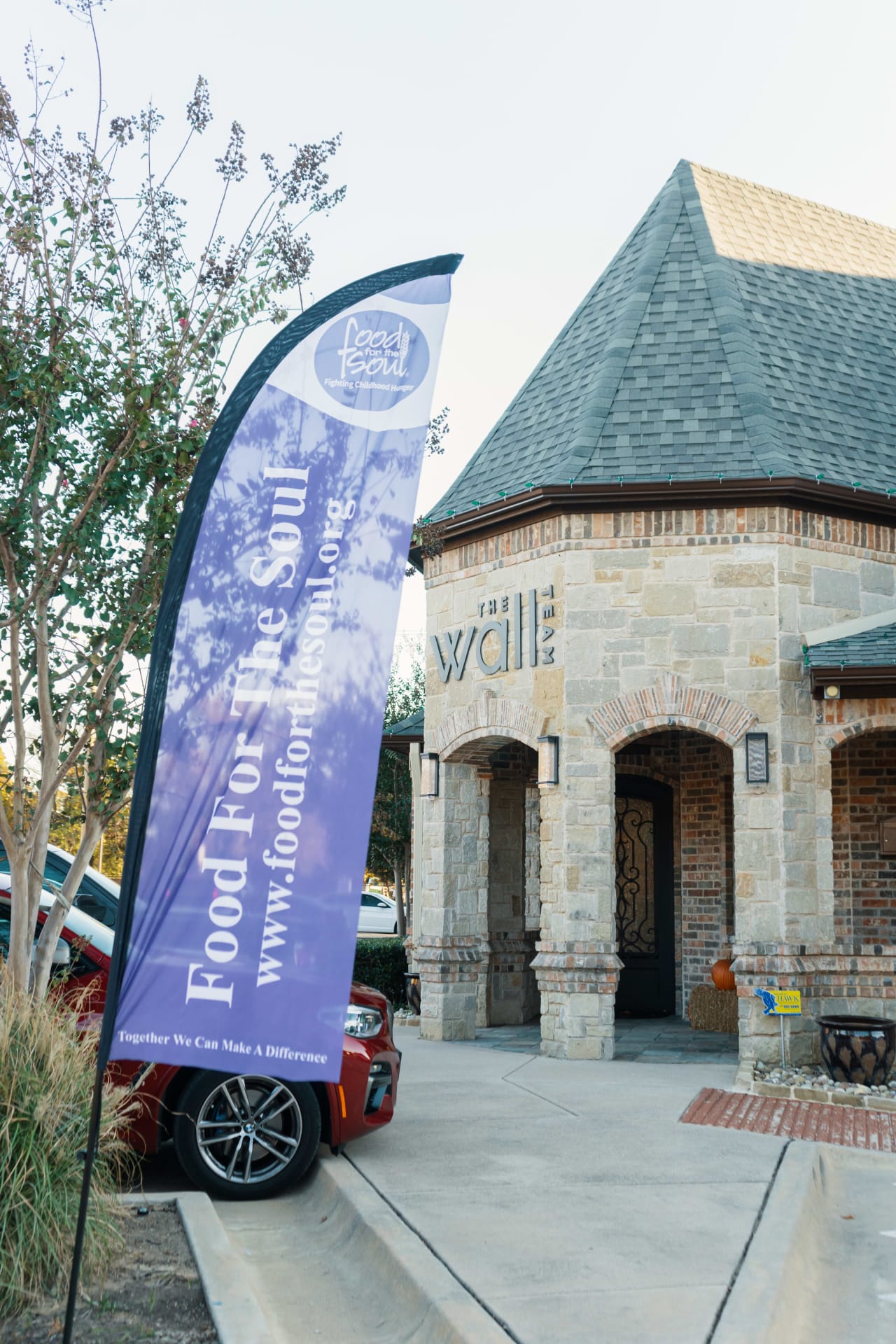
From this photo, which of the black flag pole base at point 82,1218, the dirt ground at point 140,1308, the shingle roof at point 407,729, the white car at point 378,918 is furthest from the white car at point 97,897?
the white car at point 378,918

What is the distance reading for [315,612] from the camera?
448 centimetres

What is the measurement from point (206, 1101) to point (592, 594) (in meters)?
6.86

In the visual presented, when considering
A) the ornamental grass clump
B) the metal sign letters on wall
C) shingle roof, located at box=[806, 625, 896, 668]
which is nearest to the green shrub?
the metal sign letters on wall

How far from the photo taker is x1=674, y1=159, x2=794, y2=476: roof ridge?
39.7 feet

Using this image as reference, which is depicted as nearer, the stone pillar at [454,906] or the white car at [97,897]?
the white car at [97,897]

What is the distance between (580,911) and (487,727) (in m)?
2.19

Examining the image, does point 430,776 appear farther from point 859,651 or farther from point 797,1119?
point 797,1119

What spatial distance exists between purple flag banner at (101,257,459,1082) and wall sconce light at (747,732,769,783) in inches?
290

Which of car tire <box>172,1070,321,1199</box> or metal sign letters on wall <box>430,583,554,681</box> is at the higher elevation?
metal sign letters on wall <box>430,583,554,681</box>

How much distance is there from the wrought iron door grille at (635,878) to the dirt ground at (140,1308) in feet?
33.5

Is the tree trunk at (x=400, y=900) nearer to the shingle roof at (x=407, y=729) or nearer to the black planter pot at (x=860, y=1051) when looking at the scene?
the shingle roof at (x=407, y=729)

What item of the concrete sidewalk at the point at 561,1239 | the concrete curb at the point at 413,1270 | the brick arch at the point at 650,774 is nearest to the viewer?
the concrete curb at the point at 413,1270

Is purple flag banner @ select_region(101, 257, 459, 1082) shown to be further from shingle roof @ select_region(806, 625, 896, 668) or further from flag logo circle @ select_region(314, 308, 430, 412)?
shingle roof @ select_region(806, 625, 896, 668)

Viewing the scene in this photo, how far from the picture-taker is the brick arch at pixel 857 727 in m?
11.5
